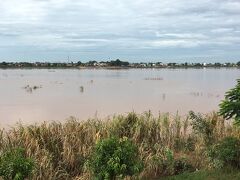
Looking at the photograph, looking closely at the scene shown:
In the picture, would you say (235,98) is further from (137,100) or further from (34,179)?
(137,100)

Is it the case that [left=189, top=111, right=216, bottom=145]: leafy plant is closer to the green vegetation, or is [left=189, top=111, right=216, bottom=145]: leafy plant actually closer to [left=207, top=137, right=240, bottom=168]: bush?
[left=207, top=137, right=240, bottom=168]: bush

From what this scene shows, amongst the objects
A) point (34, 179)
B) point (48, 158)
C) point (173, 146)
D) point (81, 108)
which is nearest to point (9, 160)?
point (34, 179)

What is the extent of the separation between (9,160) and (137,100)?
20046 millimetres

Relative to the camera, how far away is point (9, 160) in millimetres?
6633

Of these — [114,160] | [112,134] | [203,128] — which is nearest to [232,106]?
[114,160]

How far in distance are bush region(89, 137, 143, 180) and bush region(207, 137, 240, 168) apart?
1.76 m

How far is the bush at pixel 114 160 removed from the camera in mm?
6668

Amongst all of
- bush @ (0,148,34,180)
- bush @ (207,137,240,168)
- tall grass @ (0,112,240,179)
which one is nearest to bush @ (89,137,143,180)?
bush @ (0,148,34,180)

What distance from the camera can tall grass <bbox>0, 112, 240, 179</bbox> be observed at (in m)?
8.59

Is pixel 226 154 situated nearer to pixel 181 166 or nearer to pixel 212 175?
pixel 212 175

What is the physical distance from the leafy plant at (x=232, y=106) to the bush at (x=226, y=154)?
0.59 metres

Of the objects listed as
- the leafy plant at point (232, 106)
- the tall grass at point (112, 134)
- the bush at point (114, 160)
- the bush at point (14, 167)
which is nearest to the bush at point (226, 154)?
the leafy plant at point (232, 106)

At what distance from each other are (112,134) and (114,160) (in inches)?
122

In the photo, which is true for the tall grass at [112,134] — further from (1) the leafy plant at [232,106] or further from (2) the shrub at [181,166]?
(1) the leafy plant at [232,106]
